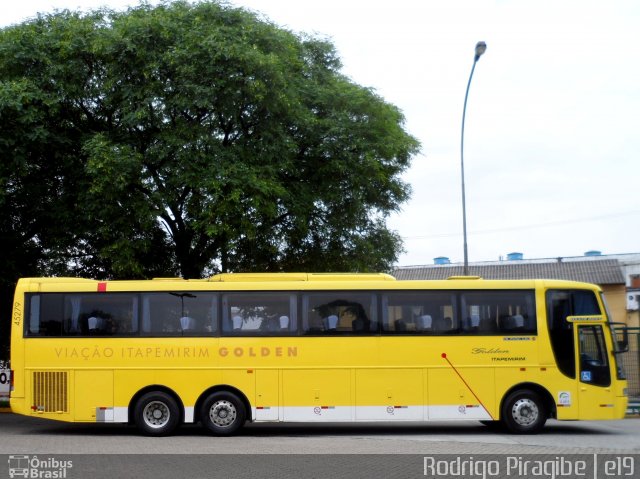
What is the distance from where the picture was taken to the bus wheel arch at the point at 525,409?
58.7 ft

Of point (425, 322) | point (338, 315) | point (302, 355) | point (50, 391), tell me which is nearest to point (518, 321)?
point (425, 322)

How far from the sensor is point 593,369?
18.0 metres

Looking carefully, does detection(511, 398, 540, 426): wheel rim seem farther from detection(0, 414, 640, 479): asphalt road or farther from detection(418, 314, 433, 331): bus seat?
detection(418, 314, 433, 331): bus seat

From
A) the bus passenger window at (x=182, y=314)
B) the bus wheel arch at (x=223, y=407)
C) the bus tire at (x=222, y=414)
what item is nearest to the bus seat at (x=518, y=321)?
the bus wheel arch at (x=223, y=407)

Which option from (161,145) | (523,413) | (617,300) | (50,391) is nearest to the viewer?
(50,391)

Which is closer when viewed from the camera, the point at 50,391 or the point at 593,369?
the point at 50,391

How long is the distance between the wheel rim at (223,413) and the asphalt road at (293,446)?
15.2 inches

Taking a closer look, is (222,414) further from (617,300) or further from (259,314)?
(617,300)

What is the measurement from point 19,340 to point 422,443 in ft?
28.3

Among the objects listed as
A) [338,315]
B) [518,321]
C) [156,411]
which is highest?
[338,315]

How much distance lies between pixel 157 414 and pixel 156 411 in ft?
0.22

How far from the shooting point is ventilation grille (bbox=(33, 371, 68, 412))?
17.8 meters

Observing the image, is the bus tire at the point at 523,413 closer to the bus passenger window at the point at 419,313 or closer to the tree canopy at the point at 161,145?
the bus passenger window at the point at 419,313

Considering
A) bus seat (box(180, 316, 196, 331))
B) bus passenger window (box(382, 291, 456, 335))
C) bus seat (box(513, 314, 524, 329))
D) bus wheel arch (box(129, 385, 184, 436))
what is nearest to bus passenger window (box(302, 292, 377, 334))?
bus passenger window (box(382, 291, 456, 335))
